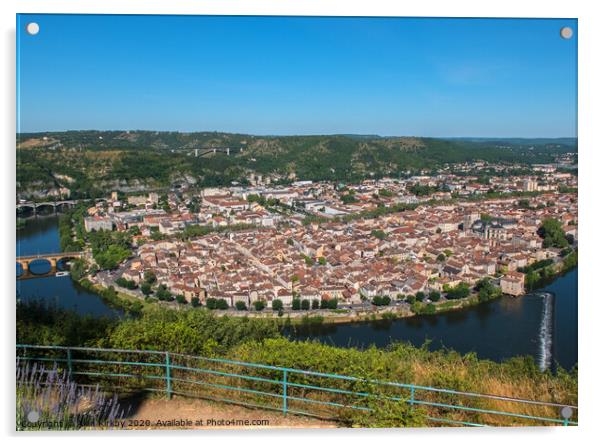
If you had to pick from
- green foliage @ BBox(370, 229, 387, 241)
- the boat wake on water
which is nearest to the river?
the boat wake on water

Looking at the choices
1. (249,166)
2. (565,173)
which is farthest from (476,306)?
(565,173)

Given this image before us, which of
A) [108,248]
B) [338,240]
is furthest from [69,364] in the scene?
[338,240]

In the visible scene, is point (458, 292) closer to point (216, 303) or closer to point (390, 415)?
point (216, 303)

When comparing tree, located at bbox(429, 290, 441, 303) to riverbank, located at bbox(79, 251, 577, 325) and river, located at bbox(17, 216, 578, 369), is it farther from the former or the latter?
river, located at bbox(17, 216, 578, 369)

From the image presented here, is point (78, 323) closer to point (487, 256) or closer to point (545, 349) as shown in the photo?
point (545, 349)

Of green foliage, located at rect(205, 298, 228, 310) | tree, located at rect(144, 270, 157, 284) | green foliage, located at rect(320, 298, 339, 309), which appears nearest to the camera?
green foliage, located at rect(205, 298, 228, 310)

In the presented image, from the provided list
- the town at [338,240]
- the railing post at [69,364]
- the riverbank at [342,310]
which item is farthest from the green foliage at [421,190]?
the railing post at [69,364]

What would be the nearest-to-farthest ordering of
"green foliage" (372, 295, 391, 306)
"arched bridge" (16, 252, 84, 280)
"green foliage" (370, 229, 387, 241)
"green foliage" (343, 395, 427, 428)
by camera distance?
"green foliage" (343, 395, 427, 428), "arched bridge" (16, 252, 84, 280), "green foliage" (372, 295, 391, 306), "green foliage" (370, 229, 387, 241)
